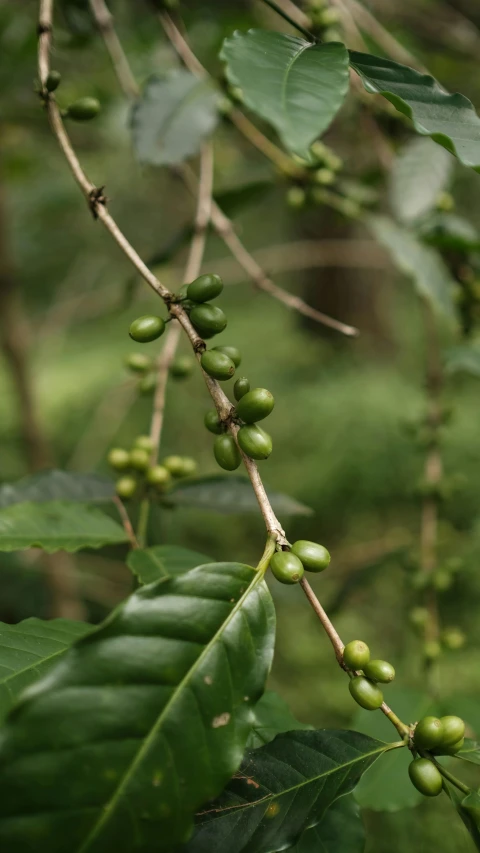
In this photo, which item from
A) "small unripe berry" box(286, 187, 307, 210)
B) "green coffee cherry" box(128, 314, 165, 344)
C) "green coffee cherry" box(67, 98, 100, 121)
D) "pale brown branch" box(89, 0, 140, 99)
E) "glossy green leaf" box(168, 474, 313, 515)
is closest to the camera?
"green coffee cherry" box(128, 314, 165, 344)

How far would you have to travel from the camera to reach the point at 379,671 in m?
0.50

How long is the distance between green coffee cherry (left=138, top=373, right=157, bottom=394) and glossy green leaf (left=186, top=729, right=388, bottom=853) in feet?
2.16

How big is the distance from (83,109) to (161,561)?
52 centimetres

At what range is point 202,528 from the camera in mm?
2809

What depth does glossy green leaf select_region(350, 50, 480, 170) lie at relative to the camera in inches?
17.9

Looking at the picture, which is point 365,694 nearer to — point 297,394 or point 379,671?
point 379,671

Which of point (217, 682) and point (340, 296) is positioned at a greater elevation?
point (217, 682)

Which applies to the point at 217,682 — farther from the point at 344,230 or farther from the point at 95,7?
the point at 344,230

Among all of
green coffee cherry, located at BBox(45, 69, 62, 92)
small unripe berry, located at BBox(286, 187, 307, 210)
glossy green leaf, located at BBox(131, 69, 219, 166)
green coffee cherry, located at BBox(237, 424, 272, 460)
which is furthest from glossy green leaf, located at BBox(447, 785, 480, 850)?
small unripe berry, located at BBox(286, 187, 307, 210)

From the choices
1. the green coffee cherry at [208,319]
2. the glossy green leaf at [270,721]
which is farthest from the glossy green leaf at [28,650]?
the green coffee cherry at [208,319]

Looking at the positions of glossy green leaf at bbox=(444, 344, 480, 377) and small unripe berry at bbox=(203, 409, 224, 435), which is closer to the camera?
small unripe berry at bbox=(203, 409, 224, 435)

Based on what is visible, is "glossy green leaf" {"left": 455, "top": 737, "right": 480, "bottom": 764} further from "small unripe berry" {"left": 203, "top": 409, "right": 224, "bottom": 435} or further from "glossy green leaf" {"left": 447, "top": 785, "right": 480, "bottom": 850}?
"small unripe berry" {"left": 203, "top": 409, "right": 224, "bottom": 435}

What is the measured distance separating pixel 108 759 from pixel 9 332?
1.75 meters

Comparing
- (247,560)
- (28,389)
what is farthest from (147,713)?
(247,560)
